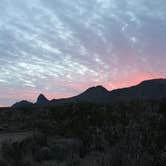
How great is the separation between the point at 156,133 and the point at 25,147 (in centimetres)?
542

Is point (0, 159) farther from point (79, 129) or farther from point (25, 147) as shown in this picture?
point (79, 129)

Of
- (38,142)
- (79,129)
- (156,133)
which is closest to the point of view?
(156,133)

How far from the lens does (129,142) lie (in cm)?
1157

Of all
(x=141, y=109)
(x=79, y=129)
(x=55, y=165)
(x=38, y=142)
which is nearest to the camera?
(x=55, y=165)

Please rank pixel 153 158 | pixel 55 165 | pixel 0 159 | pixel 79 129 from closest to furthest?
1. pixel 153 158
2. pixel 55 165
3. pixel 0 159
4. pixel 79 129

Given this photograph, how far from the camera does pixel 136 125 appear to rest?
14.2 metres

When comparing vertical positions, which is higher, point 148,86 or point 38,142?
point 148,86

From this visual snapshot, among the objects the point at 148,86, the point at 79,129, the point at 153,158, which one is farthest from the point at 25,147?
the point at 148,86

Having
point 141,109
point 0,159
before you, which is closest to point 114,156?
point 0,159

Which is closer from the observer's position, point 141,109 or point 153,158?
point 153,158

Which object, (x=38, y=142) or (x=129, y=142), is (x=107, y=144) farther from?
(x=38, y=142)

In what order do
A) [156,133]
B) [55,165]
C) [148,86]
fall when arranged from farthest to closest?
1. [148,86]
2. [156,133]
3. [55,165]

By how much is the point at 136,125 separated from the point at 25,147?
173 inches

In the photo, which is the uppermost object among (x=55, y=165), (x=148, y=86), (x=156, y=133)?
(x=148, y=86)
